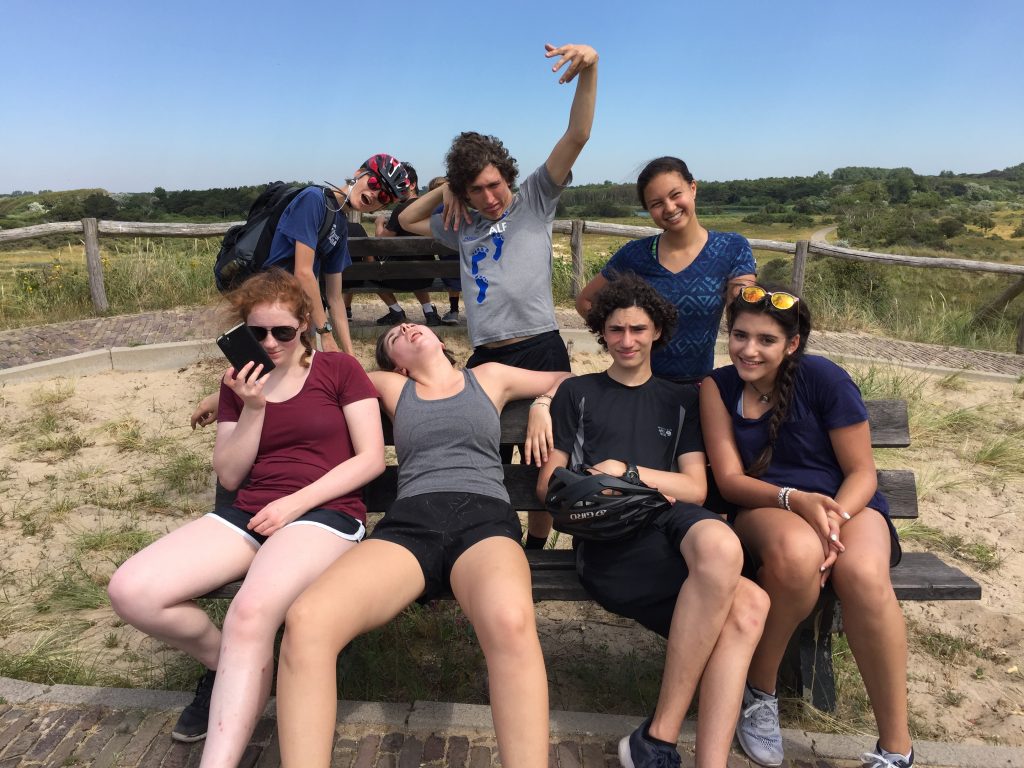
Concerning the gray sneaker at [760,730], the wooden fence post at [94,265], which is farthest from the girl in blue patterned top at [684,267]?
the wooden fence post at [94,265]

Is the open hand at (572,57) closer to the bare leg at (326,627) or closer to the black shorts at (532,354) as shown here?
the black shorts at (532,354)

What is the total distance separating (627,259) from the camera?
10.4 ft

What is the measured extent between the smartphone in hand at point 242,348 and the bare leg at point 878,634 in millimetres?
2065

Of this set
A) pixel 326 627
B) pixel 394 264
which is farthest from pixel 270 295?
pixel 394 264

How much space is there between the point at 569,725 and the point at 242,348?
171 cm

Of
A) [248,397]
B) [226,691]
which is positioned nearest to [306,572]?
[226,691]

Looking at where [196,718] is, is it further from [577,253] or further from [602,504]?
[577,253]

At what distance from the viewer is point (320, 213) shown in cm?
359

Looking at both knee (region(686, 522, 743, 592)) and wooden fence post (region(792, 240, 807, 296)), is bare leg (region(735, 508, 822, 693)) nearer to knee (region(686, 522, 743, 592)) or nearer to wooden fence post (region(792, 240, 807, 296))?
knee (region(686, 522, 743, 592))

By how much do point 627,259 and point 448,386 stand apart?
0.95 metres

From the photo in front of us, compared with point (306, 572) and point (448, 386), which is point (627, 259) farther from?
point (306, 572)

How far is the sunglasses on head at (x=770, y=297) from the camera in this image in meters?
2.55

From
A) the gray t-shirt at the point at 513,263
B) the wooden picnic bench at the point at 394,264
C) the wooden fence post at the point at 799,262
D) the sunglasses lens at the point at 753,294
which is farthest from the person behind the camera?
the wooden fence post at the point at 799,262

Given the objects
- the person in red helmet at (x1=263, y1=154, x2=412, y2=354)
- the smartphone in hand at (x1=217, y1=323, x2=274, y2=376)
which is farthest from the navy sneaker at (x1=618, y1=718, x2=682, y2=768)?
the person in red helmet at (x1=263, y1=154, x2=412, y2=354)
